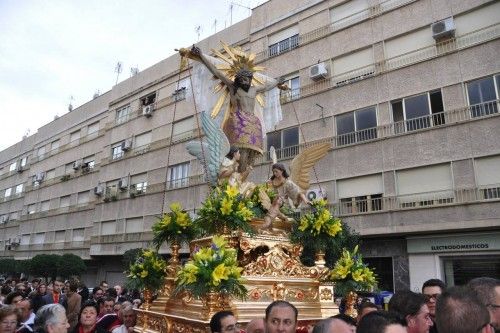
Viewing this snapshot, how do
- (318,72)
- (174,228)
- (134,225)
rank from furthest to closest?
(134,225), (318,72), (174,228)

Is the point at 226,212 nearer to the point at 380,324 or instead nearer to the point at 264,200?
the point at 264,200

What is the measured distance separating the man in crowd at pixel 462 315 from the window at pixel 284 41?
2225cm

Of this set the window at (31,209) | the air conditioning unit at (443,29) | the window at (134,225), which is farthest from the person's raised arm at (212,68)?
the window at (31,209)

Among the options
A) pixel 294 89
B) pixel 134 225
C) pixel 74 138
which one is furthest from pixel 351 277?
pixel 74 138

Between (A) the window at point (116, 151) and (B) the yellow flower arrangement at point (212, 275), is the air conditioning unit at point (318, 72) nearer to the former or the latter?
(A) the window at point (116, 151)

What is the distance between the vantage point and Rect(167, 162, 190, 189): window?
26531 millimetres

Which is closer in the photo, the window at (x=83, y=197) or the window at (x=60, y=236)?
the window at (x=83, y=197)

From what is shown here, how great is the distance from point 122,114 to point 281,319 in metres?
32.2

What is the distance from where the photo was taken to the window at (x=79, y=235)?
33.6m

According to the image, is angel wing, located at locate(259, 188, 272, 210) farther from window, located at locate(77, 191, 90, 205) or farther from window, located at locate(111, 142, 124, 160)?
window, located at locate(77, 191, 90, 205)

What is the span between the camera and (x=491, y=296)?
2.95 m

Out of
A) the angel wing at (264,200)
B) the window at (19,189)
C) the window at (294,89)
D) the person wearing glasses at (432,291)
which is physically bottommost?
the person wearing glasses at (432,291)

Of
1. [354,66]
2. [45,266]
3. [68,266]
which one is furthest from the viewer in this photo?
[45,266]

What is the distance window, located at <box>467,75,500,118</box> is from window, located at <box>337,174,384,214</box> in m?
4.61
